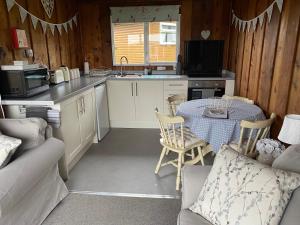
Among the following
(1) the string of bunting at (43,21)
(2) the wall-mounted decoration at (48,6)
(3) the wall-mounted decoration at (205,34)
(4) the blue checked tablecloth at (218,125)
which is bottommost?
(4) the blue checked tablecloth at (218,125)

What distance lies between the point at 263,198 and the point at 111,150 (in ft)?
7.99

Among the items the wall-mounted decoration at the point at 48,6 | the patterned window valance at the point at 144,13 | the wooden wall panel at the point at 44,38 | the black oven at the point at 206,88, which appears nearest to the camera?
the wooden wall panel at the point at 44,38

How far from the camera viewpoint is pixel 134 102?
4.06 m

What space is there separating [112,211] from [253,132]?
4.84ft

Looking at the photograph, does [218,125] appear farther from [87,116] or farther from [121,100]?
[121,100]

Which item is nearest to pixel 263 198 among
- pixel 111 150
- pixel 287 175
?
pixel 287 175

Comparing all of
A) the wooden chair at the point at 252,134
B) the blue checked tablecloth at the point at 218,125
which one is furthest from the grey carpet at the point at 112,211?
the wooden chair at the point at 252,134

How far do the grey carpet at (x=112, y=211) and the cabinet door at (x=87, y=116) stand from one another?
98cm

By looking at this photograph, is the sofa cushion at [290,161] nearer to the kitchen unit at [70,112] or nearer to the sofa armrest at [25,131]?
the sofa armrest at [25,131]

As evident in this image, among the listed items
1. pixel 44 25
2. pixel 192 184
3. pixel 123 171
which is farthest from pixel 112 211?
pixel 44 25

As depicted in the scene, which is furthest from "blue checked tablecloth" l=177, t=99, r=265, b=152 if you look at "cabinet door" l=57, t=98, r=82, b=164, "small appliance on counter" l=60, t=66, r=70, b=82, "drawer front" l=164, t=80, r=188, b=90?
"small appliance on counter" l=60, t=66, r=70, b=82

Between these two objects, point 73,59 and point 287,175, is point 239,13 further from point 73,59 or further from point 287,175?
point 287,175

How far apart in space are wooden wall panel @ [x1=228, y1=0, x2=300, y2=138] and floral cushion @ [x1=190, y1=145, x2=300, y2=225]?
45.4 inches

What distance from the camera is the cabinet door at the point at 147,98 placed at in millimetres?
3943
